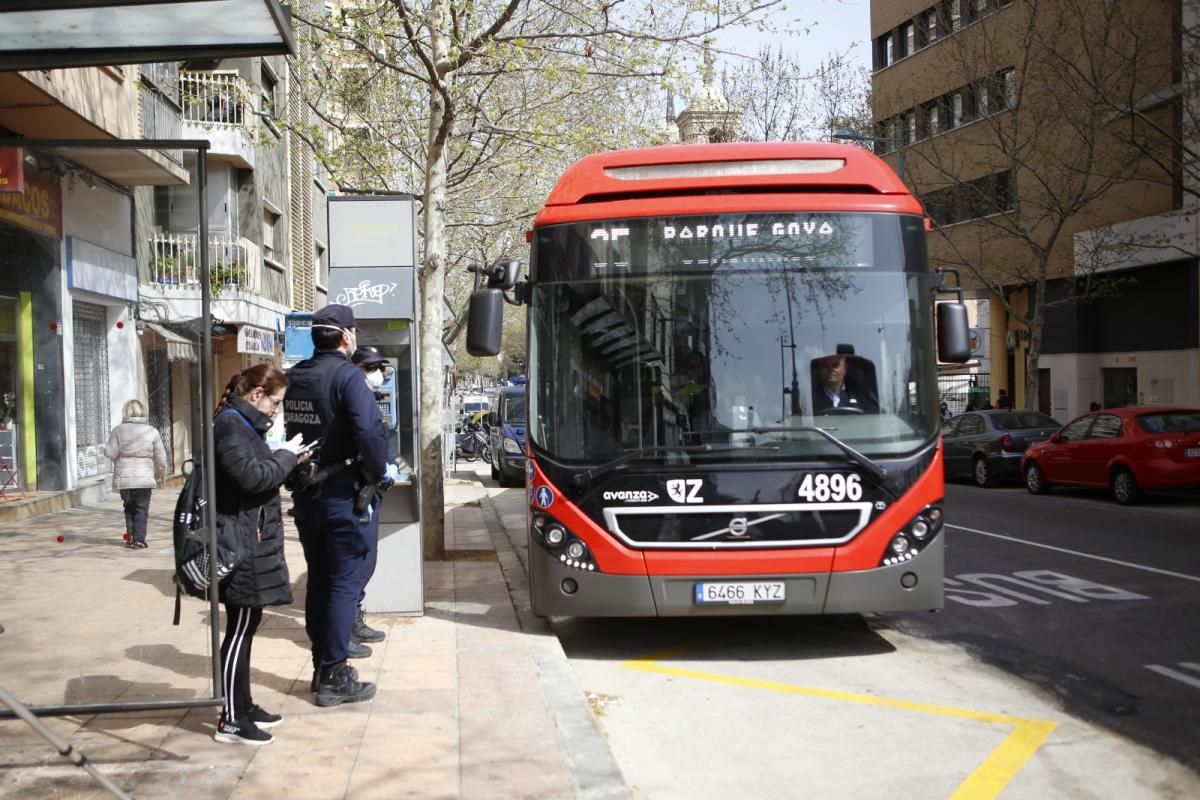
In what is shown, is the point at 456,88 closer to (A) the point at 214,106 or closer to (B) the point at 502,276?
(B) the point at 502,276

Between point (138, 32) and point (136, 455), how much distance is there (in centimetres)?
812

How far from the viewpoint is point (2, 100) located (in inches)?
509

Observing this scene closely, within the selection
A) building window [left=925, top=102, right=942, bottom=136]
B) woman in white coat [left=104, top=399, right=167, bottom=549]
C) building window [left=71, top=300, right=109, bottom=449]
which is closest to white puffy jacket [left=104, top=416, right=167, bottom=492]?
woman in white coat [left=104, top=399, right=167, bottom=549]

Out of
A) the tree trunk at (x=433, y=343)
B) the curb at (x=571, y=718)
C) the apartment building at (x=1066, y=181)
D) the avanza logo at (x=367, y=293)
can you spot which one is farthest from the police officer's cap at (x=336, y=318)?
the apartment building at (x=1066, y=181)

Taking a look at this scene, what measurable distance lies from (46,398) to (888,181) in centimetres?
724

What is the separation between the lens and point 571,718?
595cm

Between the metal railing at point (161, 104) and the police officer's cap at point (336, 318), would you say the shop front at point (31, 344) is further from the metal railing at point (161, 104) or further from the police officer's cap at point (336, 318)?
the metal railing at point (161, 104)

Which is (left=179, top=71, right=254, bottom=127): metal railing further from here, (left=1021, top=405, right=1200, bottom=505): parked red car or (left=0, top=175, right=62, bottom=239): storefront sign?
(left=0, top=175, right=62, bottom=239): storefront sign

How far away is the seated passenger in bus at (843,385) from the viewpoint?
24.9 feet

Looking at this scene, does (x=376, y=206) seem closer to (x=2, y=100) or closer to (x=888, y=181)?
(x=888, y=181)

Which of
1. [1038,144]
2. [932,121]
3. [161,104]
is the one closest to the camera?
[161,104]

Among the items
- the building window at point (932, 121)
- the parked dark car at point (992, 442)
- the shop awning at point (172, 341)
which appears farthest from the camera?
the building window at point (932, 121)

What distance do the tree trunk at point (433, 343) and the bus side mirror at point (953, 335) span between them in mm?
5289

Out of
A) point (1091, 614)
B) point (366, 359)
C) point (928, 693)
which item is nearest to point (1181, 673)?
point (928, 693)
